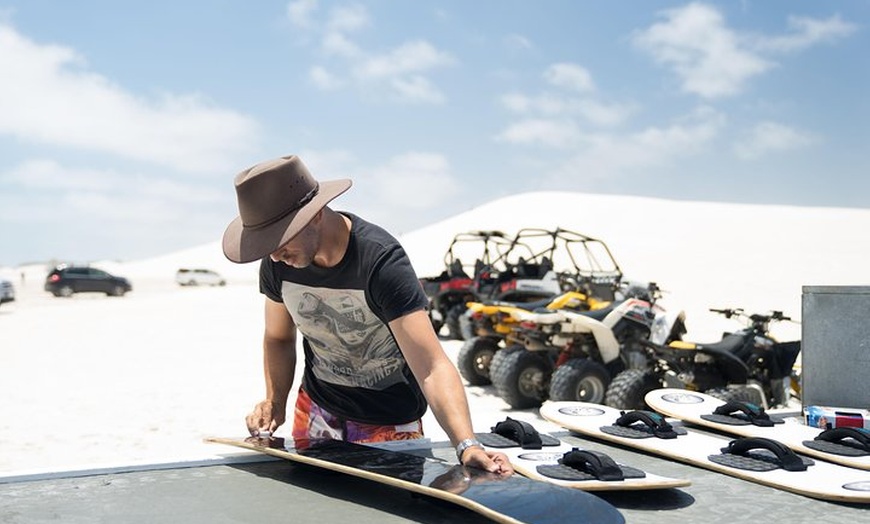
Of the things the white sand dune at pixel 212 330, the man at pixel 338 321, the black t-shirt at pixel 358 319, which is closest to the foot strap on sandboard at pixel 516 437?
the man at pixel 338 321

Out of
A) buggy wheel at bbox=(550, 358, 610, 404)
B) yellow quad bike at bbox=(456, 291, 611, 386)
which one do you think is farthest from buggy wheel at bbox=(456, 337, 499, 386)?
buggy wheel at bbox=(550, 358, 610, 404)

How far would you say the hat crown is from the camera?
2.46 metres

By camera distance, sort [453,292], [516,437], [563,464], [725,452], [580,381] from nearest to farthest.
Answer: [563,464] < [725,452] < [516,437] < [580,381] < [453,292]

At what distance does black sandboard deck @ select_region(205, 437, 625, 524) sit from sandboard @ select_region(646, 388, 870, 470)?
2.73 feet

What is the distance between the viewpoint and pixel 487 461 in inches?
81.7

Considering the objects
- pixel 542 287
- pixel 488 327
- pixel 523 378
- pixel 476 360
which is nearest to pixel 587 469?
pixel 523 378

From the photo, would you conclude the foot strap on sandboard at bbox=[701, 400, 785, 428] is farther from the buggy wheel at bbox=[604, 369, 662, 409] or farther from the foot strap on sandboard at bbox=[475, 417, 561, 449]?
the buggy wheel at bbox=[604, 369, 662, 409]

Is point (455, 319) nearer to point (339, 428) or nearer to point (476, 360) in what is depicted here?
point (476, 360)

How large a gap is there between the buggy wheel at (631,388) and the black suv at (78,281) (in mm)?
34086

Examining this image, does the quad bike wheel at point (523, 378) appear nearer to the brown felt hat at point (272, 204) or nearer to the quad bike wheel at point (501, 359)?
the quad bike wheel at point (501, 359)

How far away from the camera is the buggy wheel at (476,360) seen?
36.9 ft

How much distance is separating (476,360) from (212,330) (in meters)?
10.1

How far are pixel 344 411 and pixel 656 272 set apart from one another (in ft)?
111

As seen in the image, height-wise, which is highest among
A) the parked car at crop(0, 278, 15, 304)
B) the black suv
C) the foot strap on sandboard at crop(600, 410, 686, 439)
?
the black suv
